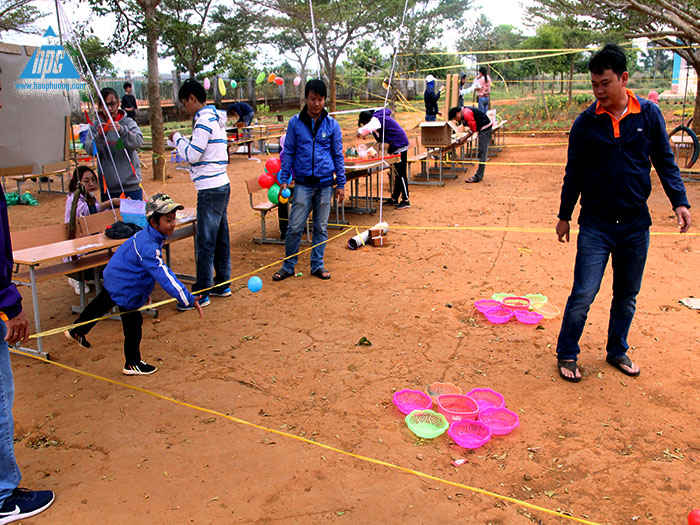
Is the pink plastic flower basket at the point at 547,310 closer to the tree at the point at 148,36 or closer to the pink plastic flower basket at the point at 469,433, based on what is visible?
the pink plastic flower basket at the point at 469,433

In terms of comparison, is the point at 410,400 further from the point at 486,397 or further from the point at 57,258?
the point at 57,258

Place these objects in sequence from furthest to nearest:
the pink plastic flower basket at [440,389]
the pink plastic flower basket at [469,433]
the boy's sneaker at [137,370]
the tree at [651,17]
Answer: the tree at [651,17]
the boy's sneaker at [137,370]
the pink plastic flower basket at [440,389]
the pink plastic flower basket at [469,433]

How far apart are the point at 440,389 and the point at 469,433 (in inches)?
20.3

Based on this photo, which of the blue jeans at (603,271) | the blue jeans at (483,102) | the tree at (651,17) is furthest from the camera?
the blue jeans at (483,102)

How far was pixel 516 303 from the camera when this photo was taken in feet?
16.8

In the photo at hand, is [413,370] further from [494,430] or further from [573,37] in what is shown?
[573,37]

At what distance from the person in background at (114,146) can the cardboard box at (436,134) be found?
20.5 feet

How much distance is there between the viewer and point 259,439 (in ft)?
10.8

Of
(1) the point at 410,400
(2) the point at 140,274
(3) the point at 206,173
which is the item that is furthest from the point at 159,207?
(1) the point at 410,400

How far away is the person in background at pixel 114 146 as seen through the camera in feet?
19.4

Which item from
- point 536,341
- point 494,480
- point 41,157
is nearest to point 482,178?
point 536,341

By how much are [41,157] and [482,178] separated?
8.72 m

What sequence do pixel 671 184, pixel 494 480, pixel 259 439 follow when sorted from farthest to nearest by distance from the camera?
pixel 671 184 → pixel 259 439 → pixel 494 480

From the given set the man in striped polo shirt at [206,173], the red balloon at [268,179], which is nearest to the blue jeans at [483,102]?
the red balloon at [268,179]
